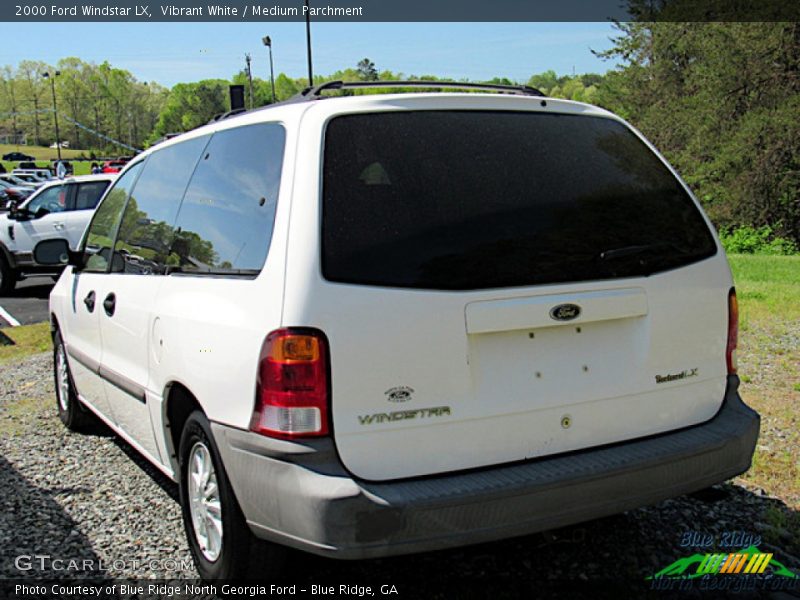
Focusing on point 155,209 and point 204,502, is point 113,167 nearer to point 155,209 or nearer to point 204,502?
point 155,209

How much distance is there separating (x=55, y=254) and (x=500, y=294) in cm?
338

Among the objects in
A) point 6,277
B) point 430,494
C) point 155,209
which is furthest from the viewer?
point 6,277

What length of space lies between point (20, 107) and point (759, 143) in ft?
446

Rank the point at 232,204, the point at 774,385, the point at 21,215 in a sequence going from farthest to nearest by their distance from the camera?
1. the point at 21,215
2. the point at 774,385
3. the point at 232,204

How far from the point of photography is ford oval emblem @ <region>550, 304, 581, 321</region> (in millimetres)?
2895

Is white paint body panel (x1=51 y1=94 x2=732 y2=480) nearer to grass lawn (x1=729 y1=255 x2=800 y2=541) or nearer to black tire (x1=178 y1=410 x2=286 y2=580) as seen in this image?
black tire (x1=178 y1=410 x2=286 y2=580)

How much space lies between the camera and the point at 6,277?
14422 mm

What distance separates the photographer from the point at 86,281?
493cm

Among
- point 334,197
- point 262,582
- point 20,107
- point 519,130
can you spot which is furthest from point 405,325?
point 20,107

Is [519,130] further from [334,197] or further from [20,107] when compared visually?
[20,107]

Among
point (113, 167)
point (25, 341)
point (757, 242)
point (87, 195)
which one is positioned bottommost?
point (757, 242)

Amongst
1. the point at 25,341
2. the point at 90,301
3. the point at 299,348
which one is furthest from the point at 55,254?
the point at 25,341

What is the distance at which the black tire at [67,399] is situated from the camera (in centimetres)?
564

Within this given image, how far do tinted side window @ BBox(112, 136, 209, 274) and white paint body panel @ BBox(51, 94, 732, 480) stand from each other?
0.69 meters
